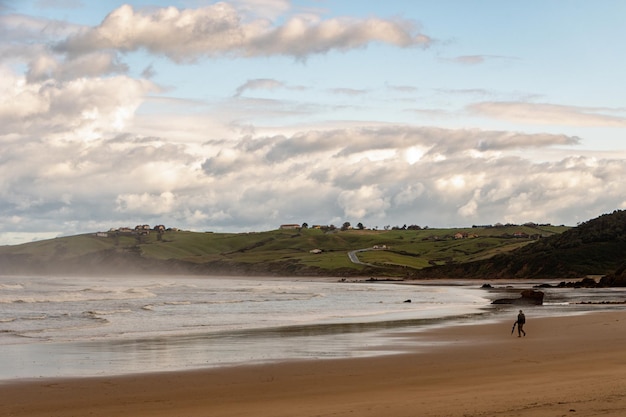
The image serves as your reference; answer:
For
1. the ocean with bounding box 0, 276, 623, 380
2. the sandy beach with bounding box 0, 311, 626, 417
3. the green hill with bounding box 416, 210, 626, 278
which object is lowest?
the ocean with bounding box 0, 276, 623, 380

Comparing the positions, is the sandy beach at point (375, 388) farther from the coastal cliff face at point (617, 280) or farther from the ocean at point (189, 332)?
the coastal cliff face at point (617, 280)

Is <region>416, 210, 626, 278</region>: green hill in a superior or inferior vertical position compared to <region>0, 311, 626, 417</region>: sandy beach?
superior

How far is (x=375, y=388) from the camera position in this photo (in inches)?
782

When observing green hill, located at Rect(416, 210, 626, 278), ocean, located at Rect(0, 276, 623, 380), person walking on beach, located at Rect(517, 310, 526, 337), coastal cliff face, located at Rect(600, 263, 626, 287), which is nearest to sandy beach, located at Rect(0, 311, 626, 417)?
ocean, located at Rect(0, 276, 623, 380)

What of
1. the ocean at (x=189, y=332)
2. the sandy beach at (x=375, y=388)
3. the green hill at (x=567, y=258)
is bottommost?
the ocean at (x=189, y=332)

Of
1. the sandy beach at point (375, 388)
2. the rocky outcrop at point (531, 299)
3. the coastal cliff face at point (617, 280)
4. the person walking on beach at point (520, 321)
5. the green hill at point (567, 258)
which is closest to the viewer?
the sandy beach at point (375, 388)

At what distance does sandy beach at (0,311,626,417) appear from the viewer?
15883 mm

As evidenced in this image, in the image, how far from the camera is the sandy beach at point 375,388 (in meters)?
15.9

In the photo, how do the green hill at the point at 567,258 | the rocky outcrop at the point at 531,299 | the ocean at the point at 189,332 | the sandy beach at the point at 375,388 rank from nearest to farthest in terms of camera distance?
1. the sandy beach at the point at 375,388
2. the ocean at the point at 189,332
3. the rocky outcrop at the point at 531,299
4. the green hill at the point at 567,258

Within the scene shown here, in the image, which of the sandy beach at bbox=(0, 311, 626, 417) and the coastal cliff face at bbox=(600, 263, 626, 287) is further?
the coastal cliff face at bbox=(600, 263, 626, 287)

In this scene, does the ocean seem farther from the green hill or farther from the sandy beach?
the green hill

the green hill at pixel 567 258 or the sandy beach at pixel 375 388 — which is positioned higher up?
the green hill at pixel 567 258

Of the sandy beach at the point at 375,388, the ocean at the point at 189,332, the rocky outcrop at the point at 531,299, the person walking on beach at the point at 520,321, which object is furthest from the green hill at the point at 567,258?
the sandy beach at the point at 375,388

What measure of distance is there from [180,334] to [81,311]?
19.2 meters
